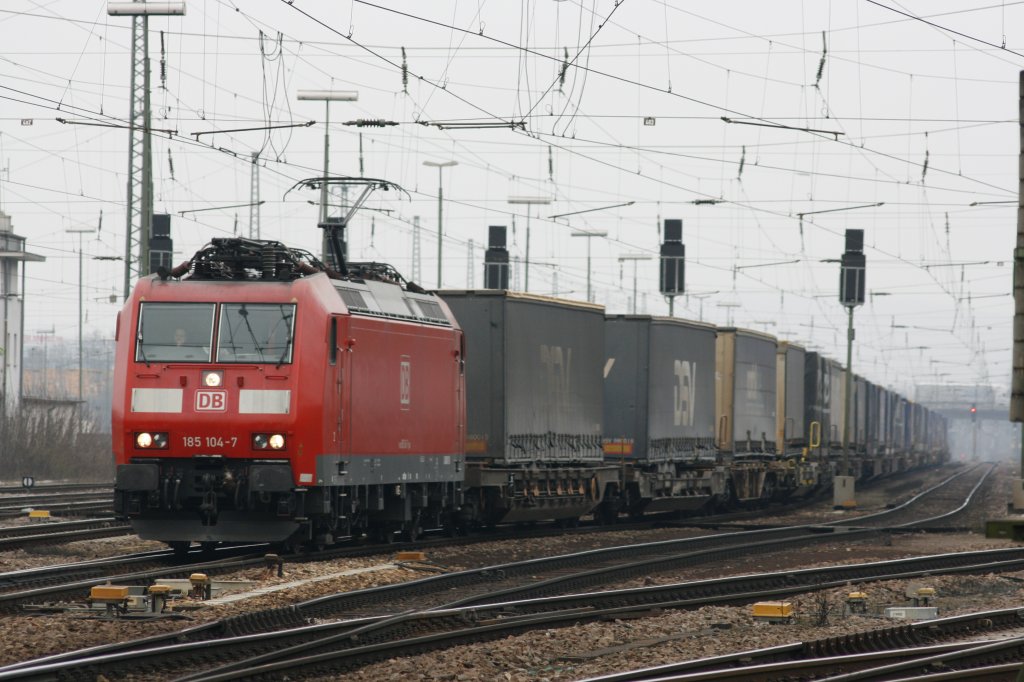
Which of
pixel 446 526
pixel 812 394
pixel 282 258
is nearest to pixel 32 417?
pixel 812 394

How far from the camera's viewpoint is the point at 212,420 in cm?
1812

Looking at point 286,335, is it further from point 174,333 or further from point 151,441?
point 151,441

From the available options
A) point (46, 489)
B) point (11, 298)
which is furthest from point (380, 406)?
point (11, 298)

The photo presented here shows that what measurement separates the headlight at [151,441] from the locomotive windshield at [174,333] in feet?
2.94

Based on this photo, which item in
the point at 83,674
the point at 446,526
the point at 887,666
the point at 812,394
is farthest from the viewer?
the point at 812,394

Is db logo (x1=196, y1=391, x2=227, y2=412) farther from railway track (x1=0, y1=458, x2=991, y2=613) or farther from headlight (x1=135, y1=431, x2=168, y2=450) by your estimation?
railway track (x1=0, y1=458, x2=991, y2=613)

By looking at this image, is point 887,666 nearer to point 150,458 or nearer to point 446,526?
point 150,458

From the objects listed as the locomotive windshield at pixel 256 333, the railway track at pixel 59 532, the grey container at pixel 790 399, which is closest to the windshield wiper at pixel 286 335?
the locomotive windshield at pixel 256 333

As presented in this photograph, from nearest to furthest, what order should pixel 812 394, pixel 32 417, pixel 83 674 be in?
pixel 83 674 → pixel 812 394 → pixel 32 417

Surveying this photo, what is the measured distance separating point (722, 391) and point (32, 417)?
2415cm

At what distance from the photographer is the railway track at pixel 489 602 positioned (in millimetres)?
11586

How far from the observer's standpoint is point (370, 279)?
69.2ft

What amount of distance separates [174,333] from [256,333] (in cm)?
102

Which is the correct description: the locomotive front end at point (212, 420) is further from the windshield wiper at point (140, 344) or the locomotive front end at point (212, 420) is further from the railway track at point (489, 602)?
the railway track at point (489, 602)
